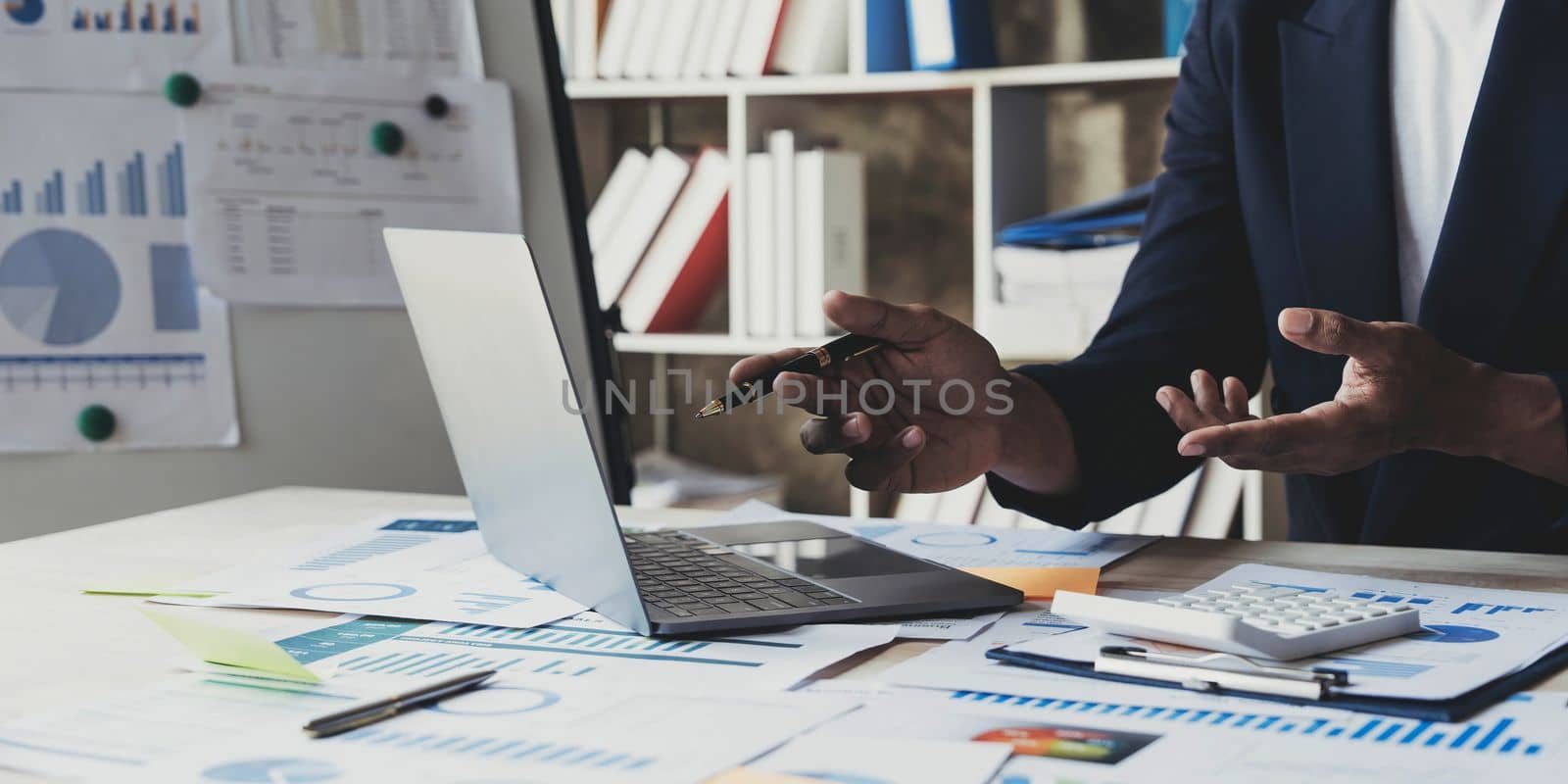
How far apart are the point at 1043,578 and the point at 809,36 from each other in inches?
64.2

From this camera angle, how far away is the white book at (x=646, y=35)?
241 cm

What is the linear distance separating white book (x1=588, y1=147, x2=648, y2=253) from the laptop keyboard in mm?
1538

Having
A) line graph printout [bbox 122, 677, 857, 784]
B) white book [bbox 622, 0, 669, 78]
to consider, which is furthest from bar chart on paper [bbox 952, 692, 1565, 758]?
white book [bbox 622, 0, 669, 78]

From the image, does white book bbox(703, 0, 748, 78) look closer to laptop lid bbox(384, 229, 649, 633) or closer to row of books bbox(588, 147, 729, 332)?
row of books bbox(588, 147, 729, 332)

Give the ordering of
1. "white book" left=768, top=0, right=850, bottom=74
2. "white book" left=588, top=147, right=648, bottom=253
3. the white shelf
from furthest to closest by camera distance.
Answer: "white book" left=588, top=147, right=648, bottom=253 → "white book" left=768, top=0, right=850, bottom=74 → the white shelf

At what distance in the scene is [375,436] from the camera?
62.5 inches

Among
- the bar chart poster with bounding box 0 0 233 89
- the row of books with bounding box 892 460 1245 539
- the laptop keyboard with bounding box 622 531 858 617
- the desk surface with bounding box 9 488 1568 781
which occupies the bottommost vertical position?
the row of books with bounding box 892 460 1245 539

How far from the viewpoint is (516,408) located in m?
0.80

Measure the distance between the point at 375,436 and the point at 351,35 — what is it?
435 mm

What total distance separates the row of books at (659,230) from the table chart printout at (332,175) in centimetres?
86

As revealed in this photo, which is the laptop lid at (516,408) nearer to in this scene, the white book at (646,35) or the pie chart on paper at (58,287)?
the pie chart on paper at (58,287)

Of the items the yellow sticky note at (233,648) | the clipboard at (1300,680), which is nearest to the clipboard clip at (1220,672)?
the clipboard at (1300,680)

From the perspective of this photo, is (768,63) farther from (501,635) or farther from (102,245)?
(501,635)

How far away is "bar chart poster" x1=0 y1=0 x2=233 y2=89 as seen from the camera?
55.6 inches
